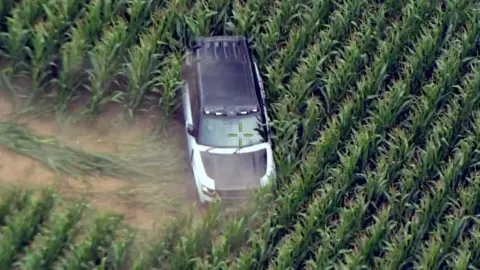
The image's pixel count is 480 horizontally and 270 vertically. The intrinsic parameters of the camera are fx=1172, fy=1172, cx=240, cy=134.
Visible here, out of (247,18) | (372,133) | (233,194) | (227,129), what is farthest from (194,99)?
(372,133)

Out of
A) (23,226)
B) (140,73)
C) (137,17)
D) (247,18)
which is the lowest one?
(23,226)

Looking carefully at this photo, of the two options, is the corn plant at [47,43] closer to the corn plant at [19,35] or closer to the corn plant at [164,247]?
the corn plant at [19,35]

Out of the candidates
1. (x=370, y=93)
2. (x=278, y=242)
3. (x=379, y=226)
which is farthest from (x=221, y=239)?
(x=370, y=93)

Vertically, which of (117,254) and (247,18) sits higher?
(247,18)

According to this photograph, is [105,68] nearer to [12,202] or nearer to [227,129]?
[227,129]

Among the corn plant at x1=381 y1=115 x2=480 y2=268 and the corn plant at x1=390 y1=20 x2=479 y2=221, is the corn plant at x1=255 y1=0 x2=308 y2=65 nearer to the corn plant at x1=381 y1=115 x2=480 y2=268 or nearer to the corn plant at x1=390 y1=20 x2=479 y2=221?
the corn plant at x1=390 y1=20 x2=479 y2=221

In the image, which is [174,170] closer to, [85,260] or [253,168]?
[253,168]
